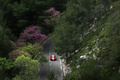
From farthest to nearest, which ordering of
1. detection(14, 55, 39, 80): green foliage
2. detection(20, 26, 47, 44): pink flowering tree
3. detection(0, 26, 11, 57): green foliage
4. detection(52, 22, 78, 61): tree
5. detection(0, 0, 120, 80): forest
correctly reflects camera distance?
detection(20, 26, 47, 44): pink flowering tree, detection(52, 22, 78, 61): tree, detection(0, 26, 11, 57): green foliage, detection(14, 55, 39, 80): green foliage, detection(0, 0, 120, 80): forest

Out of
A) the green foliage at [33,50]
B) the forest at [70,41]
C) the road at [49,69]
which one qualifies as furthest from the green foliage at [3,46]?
the road at [49,69]

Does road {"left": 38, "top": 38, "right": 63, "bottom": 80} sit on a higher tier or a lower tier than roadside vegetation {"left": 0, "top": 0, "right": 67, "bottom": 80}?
lower

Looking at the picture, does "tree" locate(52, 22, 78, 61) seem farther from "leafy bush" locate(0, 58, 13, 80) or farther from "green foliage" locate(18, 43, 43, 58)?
"leafy bush" locate(0, 58, 13, 80)

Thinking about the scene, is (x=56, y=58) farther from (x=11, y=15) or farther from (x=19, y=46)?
(x=11, y=15)

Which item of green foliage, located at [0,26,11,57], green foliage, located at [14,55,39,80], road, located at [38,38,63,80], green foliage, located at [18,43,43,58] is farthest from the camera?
road, located at [38,38,63,80]

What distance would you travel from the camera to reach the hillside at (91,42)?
19.7 metres

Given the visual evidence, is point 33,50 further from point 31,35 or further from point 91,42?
Result: point 91,42

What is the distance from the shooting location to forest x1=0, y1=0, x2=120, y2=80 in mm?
20641

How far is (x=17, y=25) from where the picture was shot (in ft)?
144

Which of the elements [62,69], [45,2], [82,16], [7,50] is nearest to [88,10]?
[82,16]

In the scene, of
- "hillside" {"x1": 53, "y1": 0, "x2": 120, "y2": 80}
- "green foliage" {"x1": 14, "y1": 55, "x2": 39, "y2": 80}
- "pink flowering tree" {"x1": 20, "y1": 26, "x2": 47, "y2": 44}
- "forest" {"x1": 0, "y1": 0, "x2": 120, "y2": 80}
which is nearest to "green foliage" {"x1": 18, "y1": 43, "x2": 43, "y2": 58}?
"forest" {"x1": 0, "y1": 0, "x2": 120, "y2": 80}

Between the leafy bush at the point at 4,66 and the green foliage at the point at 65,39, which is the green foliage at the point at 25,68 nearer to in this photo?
the leafy bush at the point at 4,66

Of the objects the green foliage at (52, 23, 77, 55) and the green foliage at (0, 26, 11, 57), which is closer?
the green foliage at (0, 26, 11, 57)

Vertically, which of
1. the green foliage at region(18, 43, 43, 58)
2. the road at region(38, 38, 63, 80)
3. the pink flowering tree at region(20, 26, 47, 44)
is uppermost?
the pink flowering tree at region(20, 26, 47, 44)
